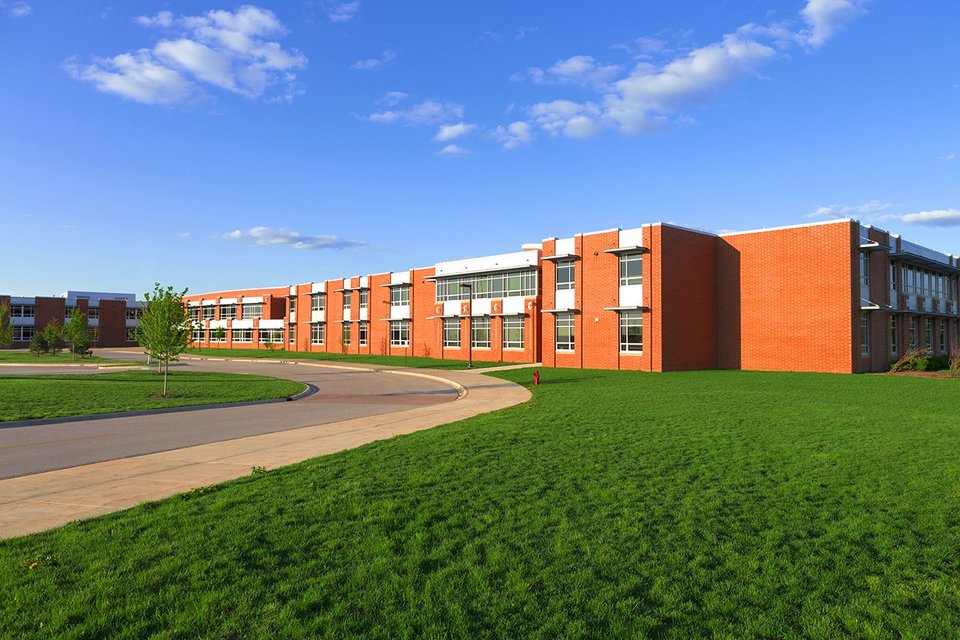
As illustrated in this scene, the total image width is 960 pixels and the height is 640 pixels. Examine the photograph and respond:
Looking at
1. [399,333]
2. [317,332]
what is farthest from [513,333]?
[317,332]

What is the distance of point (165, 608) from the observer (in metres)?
4.48

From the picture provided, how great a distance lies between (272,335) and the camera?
85.6 metres

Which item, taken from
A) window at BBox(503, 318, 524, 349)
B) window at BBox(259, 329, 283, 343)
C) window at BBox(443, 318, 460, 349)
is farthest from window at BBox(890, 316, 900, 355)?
window at BBox(259, 329, 283, 343)

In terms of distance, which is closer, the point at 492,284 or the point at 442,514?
the point at 442,514

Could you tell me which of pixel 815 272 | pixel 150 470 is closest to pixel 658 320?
pixel 815 272

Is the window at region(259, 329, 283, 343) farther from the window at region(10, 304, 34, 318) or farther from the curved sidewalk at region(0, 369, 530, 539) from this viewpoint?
the curved sidewalk at region(0, 369, 530, 539)

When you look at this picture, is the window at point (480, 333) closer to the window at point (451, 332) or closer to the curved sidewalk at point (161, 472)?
the window at point (451, 332)

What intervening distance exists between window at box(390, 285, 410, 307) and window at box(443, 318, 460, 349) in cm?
682

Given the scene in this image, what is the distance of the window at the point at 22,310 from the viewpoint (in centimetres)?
9162

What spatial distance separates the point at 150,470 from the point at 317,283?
67576 millimetres

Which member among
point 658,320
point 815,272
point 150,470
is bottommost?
point 150,470

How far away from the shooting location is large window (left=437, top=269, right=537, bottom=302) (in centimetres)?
4794

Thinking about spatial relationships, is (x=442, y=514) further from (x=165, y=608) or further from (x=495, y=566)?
(x=165, y=608)

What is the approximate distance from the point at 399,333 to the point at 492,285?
597 inches
